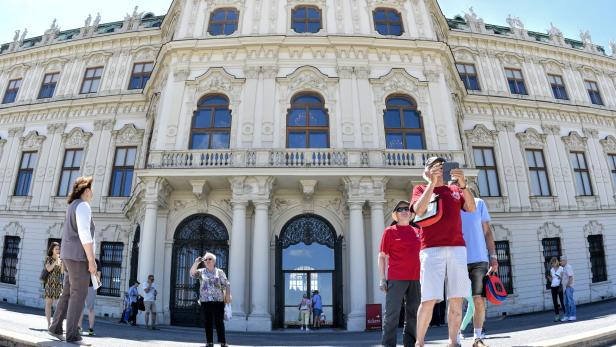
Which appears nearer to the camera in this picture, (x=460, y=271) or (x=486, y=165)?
(x=460, y=271)

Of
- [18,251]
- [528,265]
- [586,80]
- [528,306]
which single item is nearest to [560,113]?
[586,80]

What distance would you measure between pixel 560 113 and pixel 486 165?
6.57m

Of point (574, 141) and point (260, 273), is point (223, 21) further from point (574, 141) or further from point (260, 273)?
point (574, 141)

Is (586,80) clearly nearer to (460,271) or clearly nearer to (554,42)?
(554,42)

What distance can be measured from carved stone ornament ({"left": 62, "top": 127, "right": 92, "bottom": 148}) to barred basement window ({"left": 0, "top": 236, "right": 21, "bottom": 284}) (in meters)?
5.82

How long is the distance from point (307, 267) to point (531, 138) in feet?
49.7

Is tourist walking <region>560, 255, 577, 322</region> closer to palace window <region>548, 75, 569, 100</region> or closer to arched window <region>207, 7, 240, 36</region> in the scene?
arched window <region>207, 7, 240, 36</region>

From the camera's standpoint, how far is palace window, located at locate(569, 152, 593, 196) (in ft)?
72.3

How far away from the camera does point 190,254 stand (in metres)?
15.5

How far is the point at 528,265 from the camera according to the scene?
775 inches

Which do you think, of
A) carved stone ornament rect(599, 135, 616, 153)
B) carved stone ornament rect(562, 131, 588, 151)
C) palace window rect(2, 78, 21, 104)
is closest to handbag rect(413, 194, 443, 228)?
carved stone ornament rect(562, 131, 588, 151)

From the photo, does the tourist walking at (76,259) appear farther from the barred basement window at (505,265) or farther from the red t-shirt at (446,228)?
the barred basement window at (505,265)

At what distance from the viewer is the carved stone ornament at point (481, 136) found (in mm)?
21219

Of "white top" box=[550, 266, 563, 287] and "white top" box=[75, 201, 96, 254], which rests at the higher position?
"white top" box=[75, 201, 96, 254]
